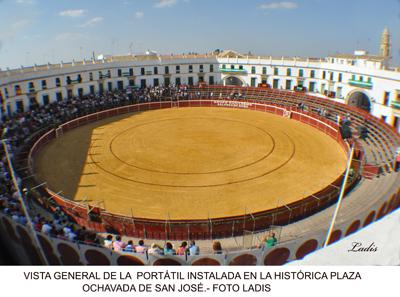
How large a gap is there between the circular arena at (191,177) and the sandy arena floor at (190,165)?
0.37ft

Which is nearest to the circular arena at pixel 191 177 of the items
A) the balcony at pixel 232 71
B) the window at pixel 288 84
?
the window at pixel 288 84

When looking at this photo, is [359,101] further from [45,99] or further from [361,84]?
[45,99]

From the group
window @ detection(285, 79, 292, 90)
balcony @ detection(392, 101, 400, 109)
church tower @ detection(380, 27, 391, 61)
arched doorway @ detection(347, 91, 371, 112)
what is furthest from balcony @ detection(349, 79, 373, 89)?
church tower @ detection(380, 27, 391, 61)

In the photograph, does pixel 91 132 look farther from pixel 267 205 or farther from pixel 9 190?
pixel 267 205

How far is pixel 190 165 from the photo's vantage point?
26172 mm

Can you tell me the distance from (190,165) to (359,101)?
34.9 meters

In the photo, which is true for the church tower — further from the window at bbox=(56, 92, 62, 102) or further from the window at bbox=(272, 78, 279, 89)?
the window at bbox=(56, 92, 62, 102)

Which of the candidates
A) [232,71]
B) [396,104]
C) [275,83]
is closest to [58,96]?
[232,71]

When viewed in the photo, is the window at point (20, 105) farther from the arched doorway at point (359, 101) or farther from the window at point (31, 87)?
the arched doorway at point (359, 101)

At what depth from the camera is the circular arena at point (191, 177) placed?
597 inches

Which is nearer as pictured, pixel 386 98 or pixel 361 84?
pixel 386 98
